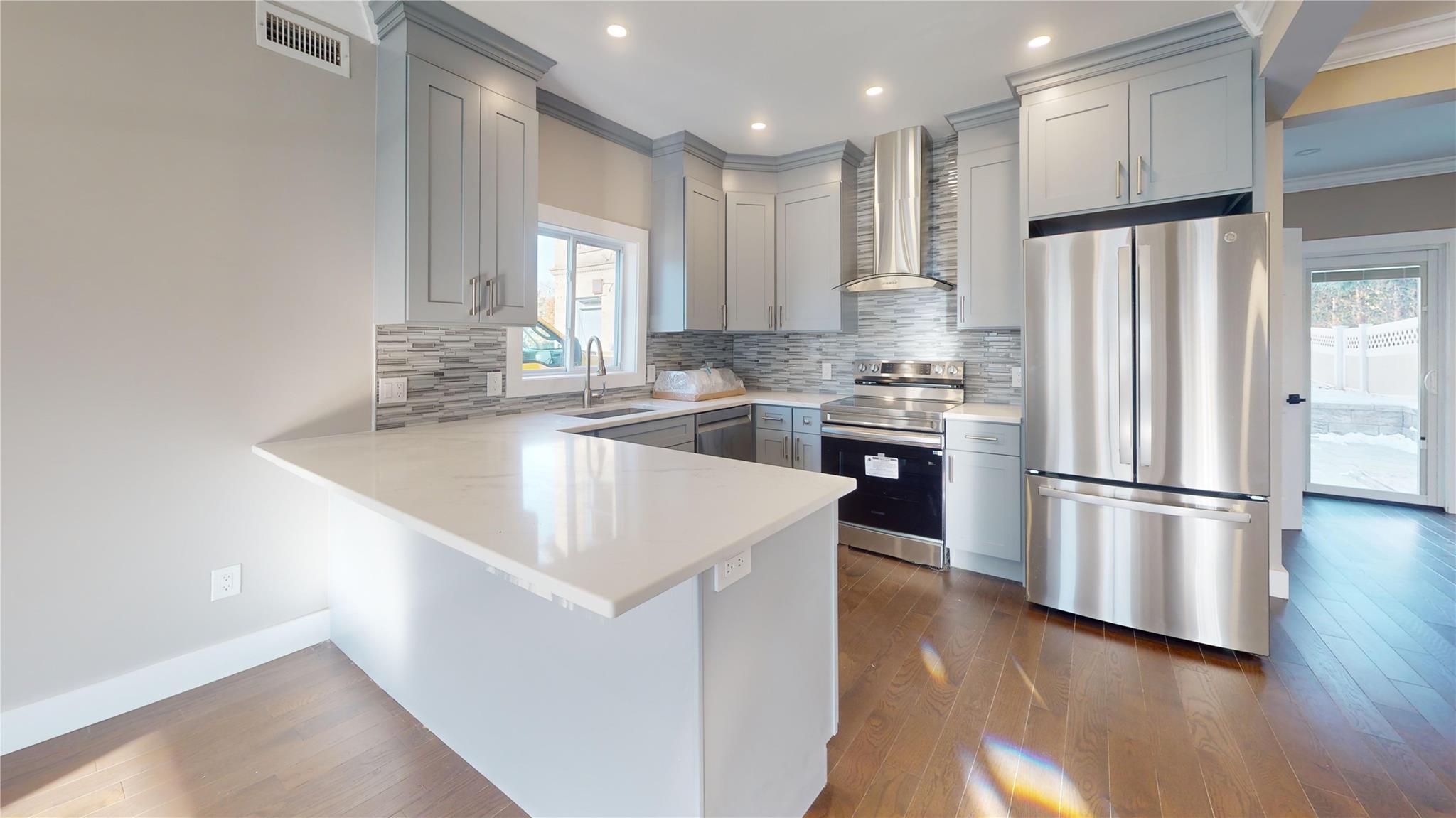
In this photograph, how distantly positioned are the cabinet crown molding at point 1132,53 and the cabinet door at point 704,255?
6.12 ft

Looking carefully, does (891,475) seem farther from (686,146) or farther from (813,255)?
(686,146)

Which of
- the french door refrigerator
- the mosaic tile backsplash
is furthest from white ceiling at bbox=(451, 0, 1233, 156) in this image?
the french door refrigerator

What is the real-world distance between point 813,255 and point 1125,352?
208 cm

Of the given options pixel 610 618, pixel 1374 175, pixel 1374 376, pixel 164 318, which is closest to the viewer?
pixel 610 618

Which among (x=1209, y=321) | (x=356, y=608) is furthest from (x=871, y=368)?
(x=356, y=608)

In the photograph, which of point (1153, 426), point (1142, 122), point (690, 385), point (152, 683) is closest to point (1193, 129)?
point (1142, 122)

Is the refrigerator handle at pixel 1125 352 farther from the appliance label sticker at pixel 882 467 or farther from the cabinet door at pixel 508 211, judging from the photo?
the cabinet door at pixel 508 211

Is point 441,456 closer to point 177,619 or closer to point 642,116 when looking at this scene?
point 177,619

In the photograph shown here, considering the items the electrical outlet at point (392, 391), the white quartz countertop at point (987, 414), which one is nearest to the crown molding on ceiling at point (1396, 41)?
the white quartz countertop at point (987, 414)

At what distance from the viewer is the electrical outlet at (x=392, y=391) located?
247 centimetres

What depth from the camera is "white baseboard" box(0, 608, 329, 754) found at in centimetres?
171

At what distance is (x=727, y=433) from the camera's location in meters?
3.61

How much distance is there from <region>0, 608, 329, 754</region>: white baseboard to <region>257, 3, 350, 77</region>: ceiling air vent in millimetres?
2228

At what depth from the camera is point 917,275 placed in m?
3.50
